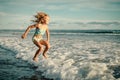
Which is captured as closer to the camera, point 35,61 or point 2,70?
point 2,70

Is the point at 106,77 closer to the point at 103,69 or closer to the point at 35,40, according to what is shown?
the point at 103,69

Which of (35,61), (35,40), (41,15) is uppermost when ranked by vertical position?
(41,15)

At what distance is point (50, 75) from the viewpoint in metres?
6.53

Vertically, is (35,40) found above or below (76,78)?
above

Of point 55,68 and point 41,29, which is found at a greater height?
point 41,29

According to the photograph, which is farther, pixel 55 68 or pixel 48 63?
pixel 48 63

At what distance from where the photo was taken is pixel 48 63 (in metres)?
7.87

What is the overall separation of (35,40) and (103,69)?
→ 102 inches

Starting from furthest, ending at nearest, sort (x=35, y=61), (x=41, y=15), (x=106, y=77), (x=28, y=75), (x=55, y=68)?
Result: (x=35, y=61) < (x=41, y=15) < (x=55, y=68) < (x=28, y=75) < (x=106, y=77)

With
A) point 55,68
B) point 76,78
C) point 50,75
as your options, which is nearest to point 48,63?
point 55,68

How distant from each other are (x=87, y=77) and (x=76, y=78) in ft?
0.99

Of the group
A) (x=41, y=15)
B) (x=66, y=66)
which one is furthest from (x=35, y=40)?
(x=66, y=66)

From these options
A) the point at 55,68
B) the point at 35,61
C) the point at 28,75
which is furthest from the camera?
the point at 35,61

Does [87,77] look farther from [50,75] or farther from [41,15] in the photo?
[41,15]
